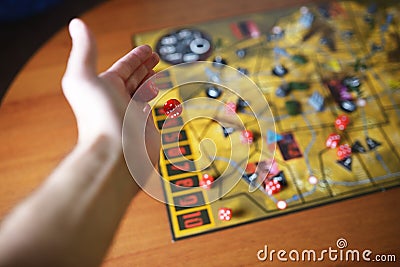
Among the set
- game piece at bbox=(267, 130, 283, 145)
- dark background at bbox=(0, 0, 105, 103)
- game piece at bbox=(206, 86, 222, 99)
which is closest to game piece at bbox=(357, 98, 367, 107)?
game piece at bbox=(267, 130, 283, 145)

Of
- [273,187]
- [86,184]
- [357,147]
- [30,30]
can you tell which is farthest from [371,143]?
[30,30]

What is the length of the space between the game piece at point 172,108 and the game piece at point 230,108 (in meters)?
0.10

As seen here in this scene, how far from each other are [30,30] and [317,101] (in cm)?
116

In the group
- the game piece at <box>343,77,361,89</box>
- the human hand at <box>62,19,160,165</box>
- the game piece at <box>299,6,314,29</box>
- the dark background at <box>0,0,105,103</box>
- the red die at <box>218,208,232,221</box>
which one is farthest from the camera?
the dark background at <box>0,0,105,103</box>

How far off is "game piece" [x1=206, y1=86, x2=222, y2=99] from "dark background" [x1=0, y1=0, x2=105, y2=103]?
2.64 feet

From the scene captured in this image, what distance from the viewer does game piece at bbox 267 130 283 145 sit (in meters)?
0.88

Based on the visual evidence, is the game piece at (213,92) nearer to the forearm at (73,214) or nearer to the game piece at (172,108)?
the game piece at (172,108)

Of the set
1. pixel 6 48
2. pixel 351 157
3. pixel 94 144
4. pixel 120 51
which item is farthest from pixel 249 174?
pixel 6 48

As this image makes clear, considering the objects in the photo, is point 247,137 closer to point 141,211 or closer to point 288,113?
point 288,113

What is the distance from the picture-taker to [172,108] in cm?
92

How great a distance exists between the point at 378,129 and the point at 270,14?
44cm

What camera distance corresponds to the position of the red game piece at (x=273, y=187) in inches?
31.4

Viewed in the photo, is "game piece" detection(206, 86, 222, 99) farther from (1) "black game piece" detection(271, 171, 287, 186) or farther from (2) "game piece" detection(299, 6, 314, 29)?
(2) "game piece" detection(299, 6, 314, 29)

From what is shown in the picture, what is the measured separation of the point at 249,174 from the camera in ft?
2.71
